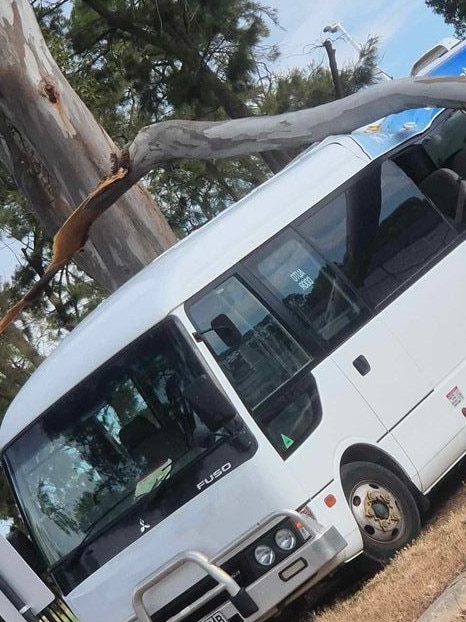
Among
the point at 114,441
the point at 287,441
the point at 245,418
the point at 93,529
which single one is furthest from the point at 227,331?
the point at 93,529

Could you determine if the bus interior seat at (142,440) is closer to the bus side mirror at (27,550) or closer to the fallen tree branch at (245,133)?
the bus side mirror at (27,550)

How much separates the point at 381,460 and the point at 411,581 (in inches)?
61.4

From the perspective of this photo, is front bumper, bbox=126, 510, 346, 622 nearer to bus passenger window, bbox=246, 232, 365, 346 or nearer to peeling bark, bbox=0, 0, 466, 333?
bus passenger window, bbox=246, 232, 365, 346

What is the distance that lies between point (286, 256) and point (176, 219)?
70.9 ft

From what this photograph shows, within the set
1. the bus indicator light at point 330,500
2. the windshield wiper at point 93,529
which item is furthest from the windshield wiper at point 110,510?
the bus indicator light at point 330,500

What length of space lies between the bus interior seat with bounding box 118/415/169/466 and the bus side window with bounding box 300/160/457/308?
188cm

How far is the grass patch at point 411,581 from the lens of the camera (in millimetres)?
5621

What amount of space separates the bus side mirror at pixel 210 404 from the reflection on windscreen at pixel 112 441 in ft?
0.24

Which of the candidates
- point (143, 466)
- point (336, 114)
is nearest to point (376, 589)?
point (143, 466)

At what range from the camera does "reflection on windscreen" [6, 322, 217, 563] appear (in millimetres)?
6766

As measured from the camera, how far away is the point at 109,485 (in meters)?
6.87

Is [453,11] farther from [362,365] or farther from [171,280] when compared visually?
[171,280]

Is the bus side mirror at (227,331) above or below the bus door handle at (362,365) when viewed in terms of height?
above

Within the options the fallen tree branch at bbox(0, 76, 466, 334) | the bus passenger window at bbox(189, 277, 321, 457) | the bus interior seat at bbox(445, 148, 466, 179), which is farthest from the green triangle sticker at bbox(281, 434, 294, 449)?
the fallen tree branch at bbox(0, 76, 466, 334)
